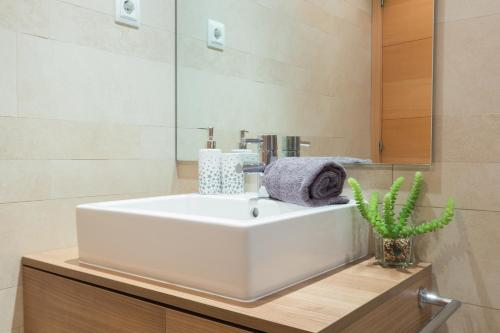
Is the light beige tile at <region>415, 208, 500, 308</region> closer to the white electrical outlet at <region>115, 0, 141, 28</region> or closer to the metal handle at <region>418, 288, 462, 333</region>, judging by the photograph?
the metal handle at <region>418, 288, 462, 333</region>

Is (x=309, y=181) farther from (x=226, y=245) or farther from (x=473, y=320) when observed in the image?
(x=473, y=320)

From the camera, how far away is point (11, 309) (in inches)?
48.8

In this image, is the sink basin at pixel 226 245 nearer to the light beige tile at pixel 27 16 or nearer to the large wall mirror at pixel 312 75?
the large wall mirror at pixel 312 75

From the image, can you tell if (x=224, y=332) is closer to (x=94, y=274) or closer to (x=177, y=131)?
(x=94, y=274)

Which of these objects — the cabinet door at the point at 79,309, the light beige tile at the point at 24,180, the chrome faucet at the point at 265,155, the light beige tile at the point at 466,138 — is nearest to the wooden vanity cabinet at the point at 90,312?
the cabinet door at the point at 79,309

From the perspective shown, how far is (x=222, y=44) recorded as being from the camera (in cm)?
160

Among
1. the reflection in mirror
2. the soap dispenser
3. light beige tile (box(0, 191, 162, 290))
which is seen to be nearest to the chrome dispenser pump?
the soap dispenser

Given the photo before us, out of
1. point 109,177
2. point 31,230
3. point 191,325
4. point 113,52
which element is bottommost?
point 191,325

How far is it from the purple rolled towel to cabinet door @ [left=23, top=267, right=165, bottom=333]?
414mm

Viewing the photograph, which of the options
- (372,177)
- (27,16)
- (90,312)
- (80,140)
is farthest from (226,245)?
(27,16)

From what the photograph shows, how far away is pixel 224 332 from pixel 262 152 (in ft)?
2.26

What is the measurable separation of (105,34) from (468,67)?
1055 mm

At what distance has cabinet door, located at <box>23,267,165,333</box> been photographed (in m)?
0.94

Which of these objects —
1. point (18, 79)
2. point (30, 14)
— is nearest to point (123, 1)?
point (30, 14)
